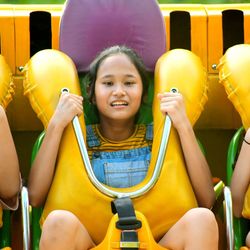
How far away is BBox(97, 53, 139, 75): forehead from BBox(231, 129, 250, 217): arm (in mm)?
404

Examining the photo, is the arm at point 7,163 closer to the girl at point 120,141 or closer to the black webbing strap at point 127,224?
the girl at point 120,141

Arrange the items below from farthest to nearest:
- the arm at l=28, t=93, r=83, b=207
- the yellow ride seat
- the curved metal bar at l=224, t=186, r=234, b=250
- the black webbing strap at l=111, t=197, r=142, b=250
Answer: the yellow ride seat → the arm at l=28, t=93, r=83, b=207 → the curved metal bar at l=224, t=186, r=234, b=250 → the black webbing strap at l=111, t=197, r=142, b=250

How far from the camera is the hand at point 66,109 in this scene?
8.25ft

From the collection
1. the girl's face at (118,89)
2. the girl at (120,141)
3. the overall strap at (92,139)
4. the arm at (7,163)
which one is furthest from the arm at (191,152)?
the arm at (7,163)

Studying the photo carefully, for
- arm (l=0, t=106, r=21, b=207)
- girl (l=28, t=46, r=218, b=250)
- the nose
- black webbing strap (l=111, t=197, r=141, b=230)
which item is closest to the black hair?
girl (l=28, t=46, r=218, b=250)

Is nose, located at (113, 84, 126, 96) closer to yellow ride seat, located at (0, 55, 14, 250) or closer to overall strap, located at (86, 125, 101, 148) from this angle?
overall strap, located at (86, 125, 101, 148)

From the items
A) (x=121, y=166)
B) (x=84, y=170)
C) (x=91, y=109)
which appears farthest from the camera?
(x=91, y=109)

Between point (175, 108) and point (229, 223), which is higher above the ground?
point (175, 108)

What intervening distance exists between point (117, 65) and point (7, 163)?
1.52ft

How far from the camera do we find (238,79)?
8.67ft

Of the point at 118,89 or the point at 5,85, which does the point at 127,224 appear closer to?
the point at 118,89

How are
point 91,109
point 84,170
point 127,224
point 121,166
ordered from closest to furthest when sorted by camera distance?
point 127,224 → point 84,170 → point 121,166 → point 91,109

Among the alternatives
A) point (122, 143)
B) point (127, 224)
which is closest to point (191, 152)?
point (122, 143)

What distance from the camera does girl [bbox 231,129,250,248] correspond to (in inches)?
99.7
